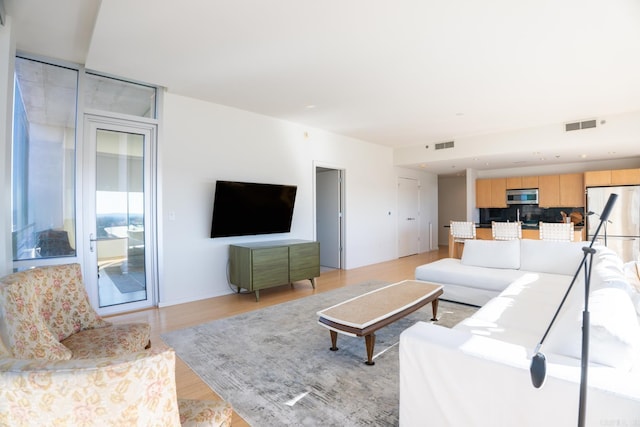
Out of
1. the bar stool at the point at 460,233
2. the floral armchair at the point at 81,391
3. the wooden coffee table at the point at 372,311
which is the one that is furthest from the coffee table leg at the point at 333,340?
the bar stool at the point at 460,233

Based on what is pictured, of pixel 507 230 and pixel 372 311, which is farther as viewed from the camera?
pixel 507 230

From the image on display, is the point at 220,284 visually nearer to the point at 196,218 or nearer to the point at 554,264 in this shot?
the point at 196,218

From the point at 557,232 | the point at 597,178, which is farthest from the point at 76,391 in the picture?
the point at 597,178

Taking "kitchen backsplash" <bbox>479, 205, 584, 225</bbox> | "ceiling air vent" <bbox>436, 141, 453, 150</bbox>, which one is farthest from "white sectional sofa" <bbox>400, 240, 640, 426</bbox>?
"kitchen backsplash" <bbox>479, 205, 584, 225</bbox>

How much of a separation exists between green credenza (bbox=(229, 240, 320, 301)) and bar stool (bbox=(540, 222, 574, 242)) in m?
4.04

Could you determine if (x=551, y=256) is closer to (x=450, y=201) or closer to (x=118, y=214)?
(x=118, y=214)

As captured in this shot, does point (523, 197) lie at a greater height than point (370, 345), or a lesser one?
greater

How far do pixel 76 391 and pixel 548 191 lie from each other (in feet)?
28.6

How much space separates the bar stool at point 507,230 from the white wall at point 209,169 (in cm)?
317

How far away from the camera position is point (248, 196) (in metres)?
4.82

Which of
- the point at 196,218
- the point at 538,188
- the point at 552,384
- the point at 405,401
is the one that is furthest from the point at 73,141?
the point at 538,188

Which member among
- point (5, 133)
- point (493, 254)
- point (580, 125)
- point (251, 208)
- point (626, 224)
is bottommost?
point (493, 254)

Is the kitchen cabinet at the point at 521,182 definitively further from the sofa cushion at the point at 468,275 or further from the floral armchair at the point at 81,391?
the floral armchair at the point at 81,391

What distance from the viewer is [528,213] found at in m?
7.87
